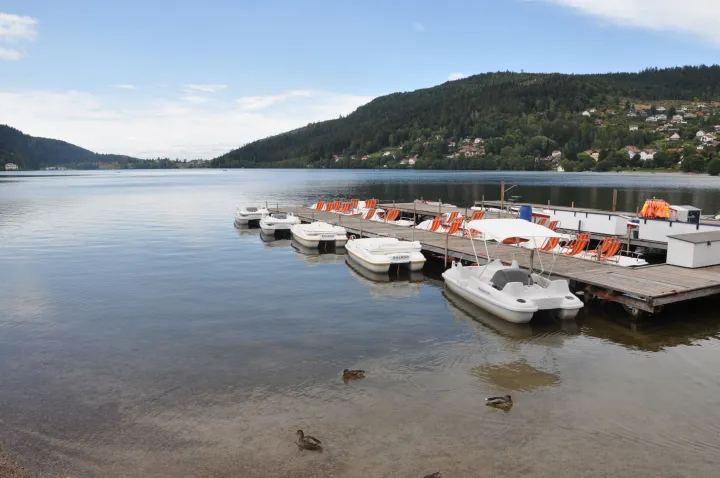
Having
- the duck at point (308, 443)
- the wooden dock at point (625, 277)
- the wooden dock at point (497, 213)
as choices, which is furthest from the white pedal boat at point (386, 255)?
the duck at point (308, 443)

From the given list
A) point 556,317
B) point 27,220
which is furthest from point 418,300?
point 27,220

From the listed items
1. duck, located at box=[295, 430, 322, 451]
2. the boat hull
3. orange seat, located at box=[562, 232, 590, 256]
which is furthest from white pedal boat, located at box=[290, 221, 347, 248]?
duck, located at box=[295, 430, 322, 451]

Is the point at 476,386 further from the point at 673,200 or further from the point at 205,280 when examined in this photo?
the point at 673,200

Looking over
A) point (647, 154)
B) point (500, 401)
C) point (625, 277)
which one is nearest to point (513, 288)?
point (625, 277)

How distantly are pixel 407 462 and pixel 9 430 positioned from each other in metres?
7.65

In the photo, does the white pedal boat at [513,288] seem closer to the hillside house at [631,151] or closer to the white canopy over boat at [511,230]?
the white canopy over boat at [511,230]

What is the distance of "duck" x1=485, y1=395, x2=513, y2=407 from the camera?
10.8 m

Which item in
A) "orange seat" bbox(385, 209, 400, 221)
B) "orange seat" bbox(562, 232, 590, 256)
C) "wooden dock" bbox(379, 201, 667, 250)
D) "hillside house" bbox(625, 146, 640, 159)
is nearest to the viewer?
"orange seat" bbox(562, 232, 590, 256)

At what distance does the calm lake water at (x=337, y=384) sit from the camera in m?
8.94

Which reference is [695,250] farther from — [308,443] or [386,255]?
[308,443]

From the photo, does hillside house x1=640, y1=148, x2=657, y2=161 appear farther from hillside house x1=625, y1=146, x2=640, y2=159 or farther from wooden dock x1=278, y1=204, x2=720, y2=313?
wooden dock x1=278, y1=204, x2=720, y2=313

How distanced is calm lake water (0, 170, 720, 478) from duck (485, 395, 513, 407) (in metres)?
0.20

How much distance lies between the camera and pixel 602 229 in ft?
96.5

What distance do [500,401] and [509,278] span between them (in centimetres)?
703
